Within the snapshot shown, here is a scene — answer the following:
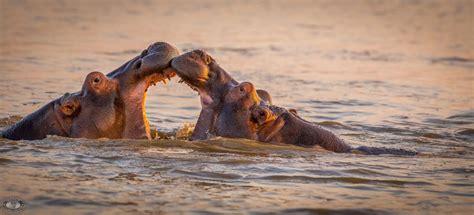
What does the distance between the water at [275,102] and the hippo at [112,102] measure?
138 millimetres

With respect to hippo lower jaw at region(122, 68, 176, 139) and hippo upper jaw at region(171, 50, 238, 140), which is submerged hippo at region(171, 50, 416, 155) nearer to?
hippo upper jaw at region(171, 50, 238, 140)

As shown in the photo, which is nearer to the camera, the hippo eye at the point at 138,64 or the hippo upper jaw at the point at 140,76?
the hippo upper jaw at the point at 140,76

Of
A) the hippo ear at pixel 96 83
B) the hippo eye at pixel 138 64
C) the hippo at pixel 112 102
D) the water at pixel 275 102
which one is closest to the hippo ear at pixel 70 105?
the hippo at pixel 112 102

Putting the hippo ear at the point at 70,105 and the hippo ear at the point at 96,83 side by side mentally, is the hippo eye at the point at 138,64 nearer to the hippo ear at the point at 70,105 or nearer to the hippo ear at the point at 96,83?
the hippo ear at the point at 96,83

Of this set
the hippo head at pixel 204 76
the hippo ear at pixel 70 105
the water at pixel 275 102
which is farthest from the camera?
the hippo ear at pixel 70 105

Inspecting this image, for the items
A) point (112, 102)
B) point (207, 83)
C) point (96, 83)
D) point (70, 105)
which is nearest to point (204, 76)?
point (207, 83)

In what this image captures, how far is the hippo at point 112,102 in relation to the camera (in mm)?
8586

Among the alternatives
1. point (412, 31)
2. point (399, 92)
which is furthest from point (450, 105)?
point (412, 31)

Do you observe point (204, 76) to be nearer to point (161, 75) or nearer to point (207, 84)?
point (207, 84)

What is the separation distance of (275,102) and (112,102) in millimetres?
4786

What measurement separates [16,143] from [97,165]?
41.3 inches

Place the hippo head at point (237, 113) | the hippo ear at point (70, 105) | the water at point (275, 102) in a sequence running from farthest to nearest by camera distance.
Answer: the hippo head at point (237, 113) → the hippo ear at point (70, 105) → the water at point (275, 102)

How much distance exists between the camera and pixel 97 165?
26.5ft

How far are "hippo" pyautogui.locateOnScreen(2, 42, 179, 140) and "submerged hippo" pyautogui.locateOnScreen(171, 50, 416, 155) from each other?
0.22 m
